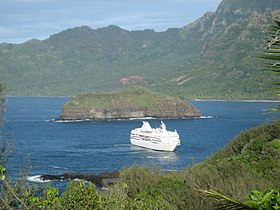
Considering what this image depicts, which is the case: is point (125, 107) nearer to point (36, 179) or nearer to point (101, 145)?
point (101, 145)

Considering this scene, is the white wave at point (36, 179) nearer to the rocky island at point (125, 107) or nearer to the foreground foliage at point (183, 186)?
the foreground foliage at point (183, 186)

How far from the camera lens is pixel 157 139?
8325 cm

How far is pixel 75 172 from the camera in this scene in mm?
57625

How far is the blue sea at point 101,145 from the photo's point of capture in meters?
62.7

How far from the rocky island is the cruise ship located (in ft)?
168

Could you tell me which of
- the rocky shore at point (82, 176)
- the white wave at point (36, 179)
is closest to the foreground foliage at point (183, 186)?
the rocky shore at point (82, 176)

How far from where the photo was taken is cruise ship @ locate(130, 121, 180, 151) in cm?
8019

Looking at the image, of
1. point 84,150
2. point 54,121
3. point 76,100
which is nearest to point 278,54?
point 84,150

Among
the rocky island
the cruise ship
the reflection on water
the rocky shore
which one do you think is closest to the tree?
the rocky shore

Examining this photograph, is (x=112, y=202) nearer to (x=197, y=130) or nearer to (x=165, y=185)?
(x=165, y=185)

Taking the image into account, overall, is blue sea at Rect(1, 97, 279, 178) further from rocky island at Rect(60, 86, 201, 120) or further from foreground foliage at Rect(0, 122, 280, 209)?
foreground foliage at Rect(0, 122, 280, 209)

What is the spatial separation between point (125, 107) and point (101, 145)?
199 ft

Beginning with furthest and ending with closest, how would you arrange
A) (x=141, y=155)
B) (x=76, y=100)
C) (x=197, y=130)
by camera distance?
(x=76, y=100) < (x=197, y=130) < (x=141, y=155)

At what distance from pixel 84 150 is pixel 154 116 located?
2691 inches
